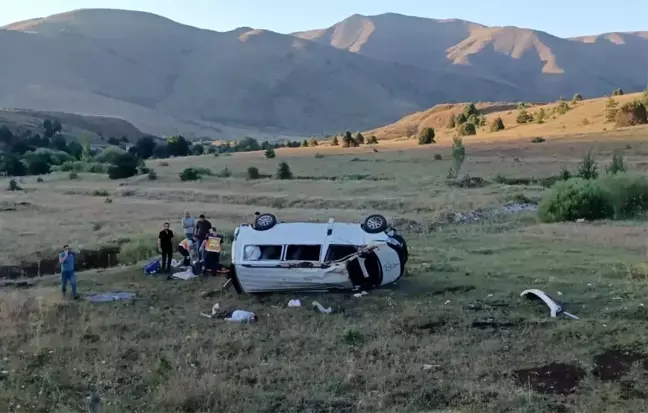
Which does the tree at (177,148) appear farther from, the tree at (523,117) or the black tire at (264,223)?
the black tire at (264,223)

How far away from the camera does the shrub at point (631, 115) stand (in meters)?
73.1

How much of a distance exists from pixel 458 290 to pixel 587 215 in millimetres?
14801

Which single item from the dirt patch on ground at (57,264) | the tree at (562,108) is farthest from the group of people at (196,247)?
the tree at (562,108)

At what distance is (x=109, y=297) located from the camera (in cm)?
1739

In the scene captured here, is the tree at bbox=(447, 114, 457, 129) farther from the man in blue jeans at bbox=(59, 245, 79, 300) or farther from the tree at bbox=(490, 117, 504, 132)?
the man in blue jeans at bbox=(59, 245, 79, 300)

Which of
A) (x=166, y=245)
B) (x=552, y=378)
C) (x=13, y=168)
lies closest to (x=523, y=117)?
(x=13, y=168)

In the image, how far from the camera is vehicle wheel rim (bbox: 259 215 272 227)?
17.7 metres

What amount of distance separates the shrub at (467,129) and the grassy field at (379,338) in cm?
6605

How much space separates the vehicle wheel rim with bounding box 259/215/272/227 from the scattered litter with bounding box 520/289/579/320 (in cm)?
595

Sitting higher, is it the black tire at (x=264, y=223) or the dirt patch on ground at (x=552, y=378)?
the black tire at (x=264, y=223)

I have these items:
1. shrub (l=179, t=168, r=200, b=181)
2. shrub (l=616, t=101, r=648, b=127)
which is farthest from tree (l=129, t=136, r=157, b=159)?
shrub (l=616, t=101, r=648, b=127)

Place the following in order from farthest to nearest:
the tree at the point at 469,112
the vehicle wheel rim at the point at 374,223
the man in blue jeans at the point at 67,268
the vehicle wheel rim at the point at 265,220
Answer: the tree at the point at 469,112 → the vehicle wheel rim at the point at 265,220 → the vehicle wheel rim at the point at 374,223 → the man in blue jeans at the point at 67,268

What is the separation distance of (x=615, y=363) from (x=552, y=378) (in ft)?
4.00

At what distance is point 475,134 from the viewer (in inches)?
3568
